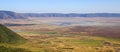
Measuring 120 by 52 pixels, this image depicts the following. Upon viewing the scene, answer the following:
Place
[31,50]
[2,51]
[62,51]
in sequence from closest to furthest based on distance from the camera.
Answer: [2,51], [31,50], [62,51]

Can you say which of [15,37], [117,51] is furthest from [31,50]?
[117,51]

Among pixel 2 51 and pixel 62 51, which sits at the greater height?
pixel 2 51

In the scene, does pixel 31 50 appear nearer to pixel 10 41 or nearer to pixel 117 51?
pixel 10 41

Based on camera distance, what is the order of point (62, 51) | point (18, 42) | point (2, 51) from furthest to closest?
point (18, 42) → point (62, 51) → point (2, 51)

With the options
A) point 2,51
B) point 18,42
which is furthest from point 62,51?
point 2,51

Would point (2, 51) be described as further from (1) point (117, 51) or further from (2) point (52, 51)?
(1) point (117, 51)

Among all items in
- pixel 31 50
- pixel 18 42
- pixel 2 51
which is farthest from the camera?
pixel 18 42

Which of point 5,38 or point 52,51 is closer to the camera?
point 52,51

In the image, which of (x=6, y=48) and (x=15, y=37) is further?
(x=15, y=37)

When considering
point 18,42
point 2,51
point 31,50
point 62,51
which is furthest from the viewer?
point 18,42
